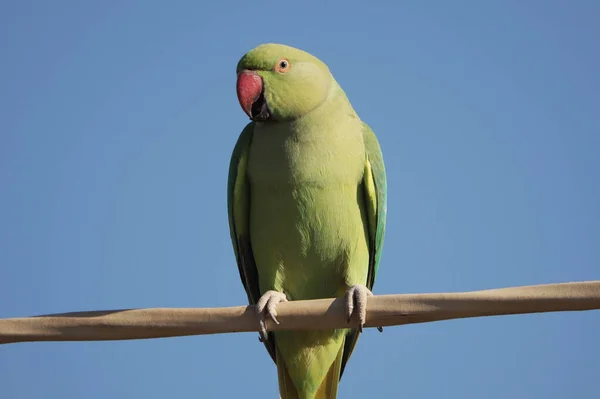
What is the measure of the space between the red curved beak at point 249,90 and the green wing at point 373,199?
2.46 ft

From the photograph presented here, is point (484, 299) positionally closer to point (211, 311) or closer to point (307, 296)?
point (211, 311)

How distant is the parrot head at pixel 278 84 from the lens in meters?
4.82

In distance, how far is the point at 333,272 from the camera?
15.7 feet

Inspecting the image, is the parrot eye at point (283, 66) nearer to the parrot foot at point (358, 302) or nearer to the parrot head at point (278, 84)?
the parrot head at point (278, 84)

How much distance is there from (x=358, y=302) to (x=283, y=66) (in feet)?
5.81

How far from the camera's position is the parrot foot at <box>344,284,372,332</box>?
3.62 meters

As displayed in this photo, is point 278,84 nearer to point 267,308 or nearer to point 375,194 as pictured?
point 375,194

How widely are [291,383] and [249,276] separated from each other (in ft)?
2.43

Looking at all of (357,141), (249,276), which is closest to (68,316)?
(249,276)

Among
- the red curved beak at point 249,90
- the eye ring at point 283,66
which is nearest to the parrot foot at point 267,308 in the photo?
the red curved beak at point 249,90

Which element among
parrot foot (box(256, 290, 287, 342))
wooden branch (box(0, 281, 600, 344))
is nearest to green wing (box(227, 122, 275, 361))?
parrot foot (box(256, 290, 287, 342))

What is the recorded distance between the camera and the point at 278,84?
4.85m

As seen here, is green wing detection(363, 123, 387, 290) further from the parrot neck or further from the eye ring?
the eye ring

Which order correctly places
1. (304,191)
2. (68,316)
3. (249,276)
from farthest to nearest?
(249,276) → (304,191) → (68,316)
